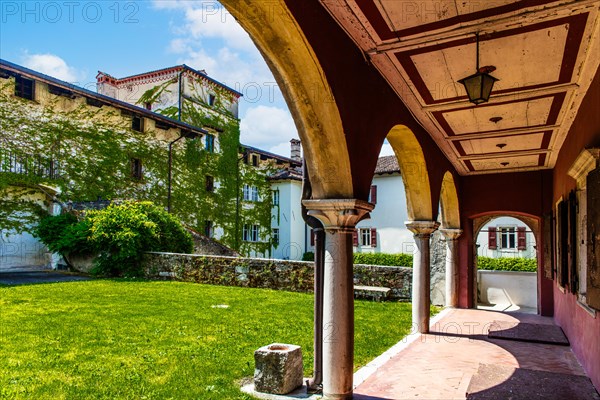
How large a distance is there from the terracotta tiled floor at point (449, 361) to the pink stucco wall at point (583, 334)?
9.0 inches

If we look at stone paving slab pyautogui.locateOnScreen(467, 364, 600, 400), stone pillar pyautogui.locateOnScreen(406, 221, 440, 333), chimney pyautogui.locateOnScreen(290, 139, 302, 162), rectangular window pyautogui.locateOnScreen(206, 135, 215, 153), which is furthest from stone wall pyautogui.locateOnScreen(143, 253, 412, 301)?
chimney pyautogui.locateOnScreen(290, 139, 302, 162)

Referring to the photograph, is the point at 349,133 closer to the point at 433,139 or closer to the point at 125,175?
the point at 433,139

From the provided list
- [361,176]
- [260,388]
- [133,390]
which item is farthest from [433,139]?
[133,390]

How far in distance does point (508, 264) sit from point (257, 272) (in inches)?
534

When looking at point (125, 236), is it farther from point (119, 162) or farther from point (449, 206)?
point (449, 206)

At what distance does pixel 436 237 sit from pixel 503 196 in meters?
2.03

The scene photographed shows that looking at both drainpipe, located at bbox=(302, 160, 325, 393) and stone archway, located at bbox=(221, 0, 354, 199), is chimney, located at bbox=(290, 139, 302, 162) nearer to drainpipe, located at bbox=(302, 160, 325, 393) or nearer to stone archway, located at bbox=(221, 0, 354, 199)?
drainpipe, located at bbox=(302, 160, 325, 393)

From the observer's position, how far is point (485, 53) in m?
4.27

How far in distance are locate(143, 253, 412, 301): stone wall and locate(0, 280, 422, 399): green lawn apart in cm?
103

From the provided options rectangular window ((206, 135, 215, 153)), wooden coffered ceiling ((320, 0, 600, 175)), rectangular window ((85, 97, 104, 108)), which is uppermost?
rectangular window ((85, 97, 104, 108))

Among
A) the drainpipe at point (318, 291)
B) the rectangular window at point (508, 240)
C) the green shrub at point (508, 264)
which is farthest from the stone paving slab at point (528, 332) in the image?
the rectangular window at point (508, 240)

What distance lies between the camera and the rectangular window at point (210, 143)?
Result: 25.3 m

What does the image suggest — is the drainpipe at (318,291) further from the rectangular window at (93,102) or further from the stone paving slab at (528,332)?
the rectangular window at (93,102)

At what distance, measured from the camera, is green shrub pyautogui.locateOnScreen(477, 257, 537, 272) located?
19.9 metres
